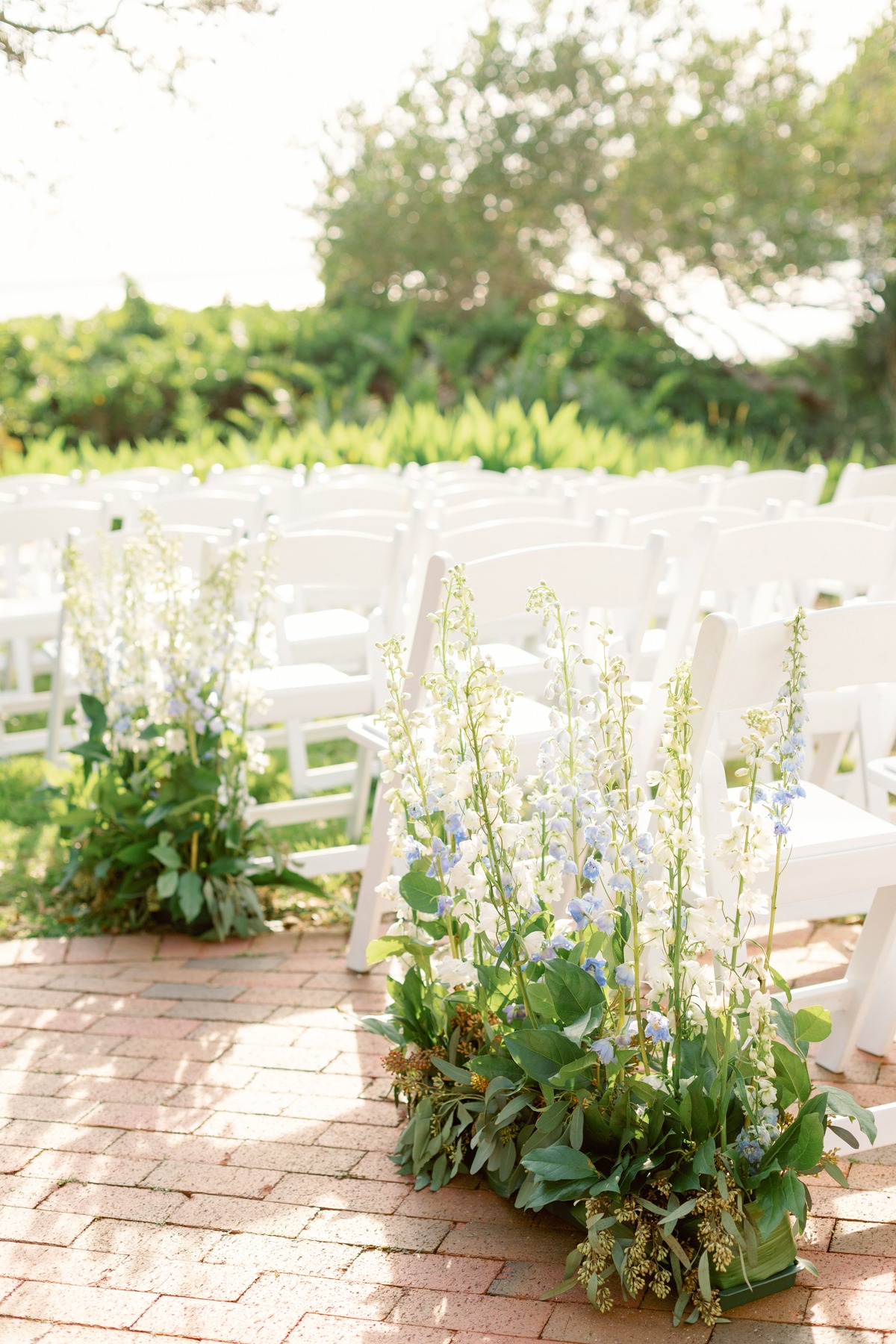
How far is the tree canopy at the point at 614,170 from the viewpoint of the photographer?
15.1 m

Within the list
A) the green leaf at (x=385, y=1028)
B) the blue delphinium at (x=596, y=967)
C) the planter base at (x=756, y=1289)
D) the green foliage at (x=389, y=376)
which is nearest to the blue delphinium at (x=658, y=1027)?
the blue delphinium at (x=596, y=967)

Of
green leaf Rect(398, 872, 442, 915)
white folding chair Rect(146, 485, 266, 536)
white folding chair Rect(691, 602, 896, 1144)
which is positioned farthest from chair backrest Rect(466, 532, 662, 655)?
white folding chair Rect(146, 485, 266, 536)

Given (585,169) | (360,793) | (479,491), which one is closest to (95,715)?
(360,793)

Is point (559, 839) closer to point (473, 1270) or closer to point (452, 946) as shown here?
point (452, 946)

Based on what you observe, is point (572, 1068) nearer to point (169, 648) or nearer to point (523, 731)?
point (523, 731)

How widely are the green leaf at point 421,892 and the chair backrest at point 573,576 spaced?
2.56 feet

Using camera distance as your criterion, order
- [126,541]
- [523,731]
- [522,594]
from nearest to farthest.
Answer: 1. [522,594]
2. [523,731]
3. [126,541]

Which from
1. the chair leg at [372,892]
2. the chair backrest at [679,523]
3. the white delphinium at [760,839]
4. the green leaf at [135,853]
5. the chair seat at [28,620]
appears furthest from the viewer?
the chair seat at [28,620]

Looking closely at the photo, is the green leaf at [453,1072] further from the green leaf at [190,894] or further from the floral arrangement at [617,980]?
the green leaf at [190,894]

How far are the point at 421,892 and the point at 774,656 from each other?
715mm

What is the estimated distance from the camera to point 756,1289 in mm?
1907

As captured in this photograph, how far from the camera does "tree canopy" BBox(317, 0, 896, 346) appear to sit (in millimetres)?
15125

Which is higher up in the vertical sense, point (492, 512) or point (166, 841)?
point (492, 512)

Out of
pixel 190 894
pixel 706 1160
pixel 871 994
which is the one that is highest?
pixel 706 1160
